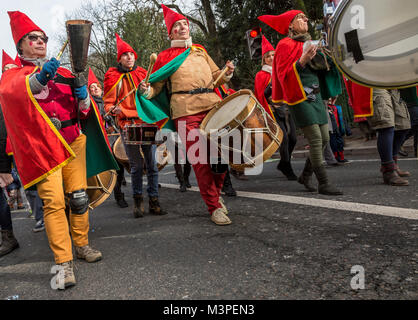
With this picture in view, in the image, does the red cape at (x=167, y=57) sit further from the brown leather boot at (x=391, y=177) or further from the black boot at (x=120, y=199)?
the brown leather boot at (x=391, y=177)

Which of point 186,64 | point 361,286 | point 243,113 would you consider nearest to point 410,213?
point 361,286

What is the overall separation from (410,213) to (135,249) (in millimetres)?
2382

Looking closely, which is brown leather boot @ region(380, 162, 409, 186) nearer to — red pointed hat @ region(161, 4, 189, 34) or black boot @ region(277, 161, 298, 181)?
black boot @ region(277, 161, 298, 181)

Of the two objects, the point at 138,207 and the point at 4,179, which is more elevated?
the point at 4,179

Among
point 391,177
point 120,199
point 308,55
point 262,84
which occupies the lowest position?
point 120,199

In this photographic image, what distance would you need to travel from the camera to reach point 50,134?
8.48ft

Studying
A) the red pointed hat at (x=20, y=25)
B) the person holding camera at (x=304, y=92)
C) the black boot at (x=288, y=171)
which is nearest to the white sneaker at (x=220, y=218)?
the person holding camera at (x=304, y=92)

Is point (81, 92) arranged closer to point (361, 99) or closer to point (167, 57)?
point (167, 57)

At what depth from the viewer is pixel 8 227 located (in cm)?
384

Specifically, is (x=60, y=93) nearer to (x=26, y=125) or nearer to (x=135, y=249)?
(x=26, y=125)

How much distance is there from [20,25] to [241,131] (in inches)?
81.9

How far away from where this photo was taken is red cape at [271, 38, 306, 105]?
13.5ft

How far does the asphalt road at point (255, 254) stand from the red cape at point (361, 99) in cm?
94

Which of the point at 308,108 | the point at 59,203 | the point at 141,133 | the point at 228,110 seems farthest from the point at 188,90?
the point at 59,203
